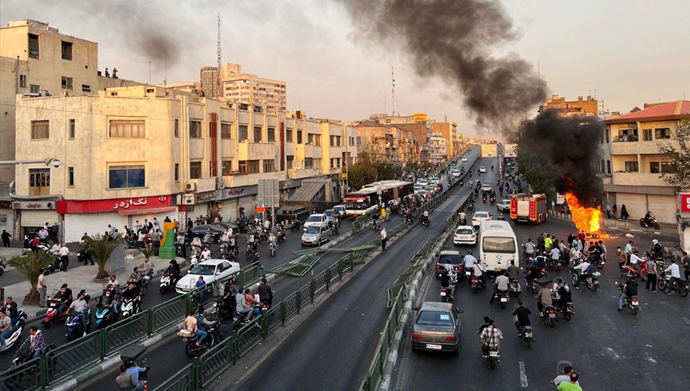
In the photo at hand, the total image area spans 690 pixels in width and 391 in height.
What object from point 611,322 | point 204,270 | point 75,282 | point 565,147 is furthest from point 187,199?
point 565,147

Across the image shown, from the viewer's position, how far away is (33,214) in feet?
114

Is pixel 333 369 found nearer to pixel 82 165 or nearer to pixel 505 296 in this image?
pixel 505 296

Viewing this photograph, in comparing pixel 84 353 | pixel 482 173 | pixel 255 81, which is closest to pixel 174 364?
pixel 84 353

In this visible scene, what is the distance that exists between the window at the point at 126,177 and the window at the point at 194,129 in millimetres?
5913

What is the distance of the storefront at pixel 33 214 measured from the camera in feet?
112

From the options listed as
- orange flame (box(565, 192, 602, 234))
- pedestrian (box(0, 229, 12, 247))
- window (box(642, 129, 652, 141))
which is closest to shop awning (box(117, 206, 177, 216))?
pedestrian (box(0, 229, 12, 247))

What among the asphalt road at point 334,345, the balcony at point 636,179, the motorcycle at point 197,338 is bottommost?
the asphalt road at point 334,345

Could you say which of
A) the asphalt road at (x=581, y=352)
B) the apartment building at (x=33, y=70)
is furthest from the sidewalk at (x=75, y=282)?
the asphalt road at (x=581, y=352)

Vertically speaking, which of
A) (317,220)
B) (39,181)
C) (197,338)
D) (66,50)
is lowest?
(197,338)

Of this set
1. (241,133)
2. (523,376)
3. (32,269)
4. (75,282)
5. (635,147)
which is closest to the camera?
(523,376)

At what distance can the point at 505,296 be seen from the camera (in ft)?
57.8

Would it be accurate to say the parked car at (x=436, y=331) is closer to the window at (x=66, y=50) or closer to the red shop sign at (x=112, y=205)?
the red shop sign at (x=112, y=205)

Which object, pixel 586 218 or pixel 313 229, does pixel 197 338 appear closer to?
pixel 313 229

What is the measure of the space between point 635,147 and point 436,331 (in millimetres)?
43874
